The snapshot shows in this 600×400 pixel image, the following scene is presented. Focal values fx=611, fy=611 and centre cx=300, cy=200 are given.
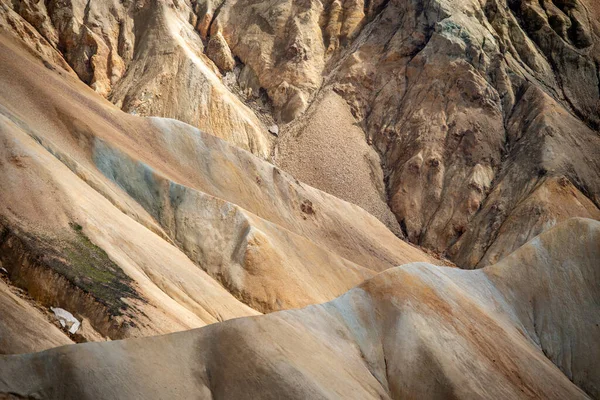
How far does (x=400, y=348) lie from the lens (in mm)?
16672

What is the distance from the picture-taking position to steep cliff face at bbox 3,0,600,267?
53.4m

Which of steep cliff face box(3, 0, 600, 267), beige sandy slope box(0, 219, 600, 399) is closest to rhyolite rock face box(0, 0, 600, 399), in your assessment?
beige sandy slope box(0, 219, 600, 399)

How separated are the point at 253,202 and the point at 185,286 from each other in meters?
16.0

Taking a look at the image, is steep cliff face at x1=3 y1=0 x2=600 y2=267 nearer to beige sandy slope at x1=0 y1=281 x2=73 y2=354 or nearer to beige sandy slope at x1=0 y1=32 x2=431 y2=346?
beige sandy slope at x1=0 y1=32 x2=431 y2=346

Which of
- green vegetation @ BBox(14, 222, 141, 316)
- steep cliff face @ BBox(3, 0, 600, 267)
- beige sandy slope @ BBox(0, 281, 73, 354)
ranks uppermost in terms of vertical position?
beige sandy slope @ BBox(0, 281, 73, 354)

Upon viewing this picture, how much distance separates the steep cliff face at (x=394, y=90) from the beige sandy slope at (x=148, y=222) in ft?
33.1

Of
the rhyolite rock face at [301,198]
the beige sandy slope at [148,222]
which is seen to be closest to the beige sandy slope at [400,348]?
the rhyolite rock face at [301,198]

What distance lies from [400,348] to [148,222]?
16.0 m

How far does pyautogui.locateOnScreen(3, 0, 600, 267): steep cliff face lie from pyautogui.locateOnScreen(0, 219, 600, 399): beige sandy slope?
26.5 metres

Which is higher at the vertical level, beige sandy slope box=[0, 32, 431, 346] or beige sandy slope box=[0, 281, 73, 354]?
beige sandy slope box=[0, 281, 73, 354]

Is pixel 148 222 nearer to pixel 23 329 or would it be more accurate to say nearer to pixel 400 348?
pixel 400 348

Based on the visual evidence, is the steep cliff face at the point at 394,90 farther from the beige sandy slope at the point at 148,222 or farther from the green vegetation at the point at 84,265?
the green vegetation at the point at 84,265

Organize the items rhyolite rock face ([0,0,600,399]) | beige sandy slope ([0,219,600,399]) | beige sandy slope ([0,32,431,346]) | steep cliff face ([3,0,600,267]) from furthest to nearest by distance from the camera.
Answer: steep cliff face ([3,0,600,267]) → beige sandy slope ([0,32,431,346]) → rhyolite rock face ([0,0,600,399]) → beige sandy slope ([0,219,600,399])

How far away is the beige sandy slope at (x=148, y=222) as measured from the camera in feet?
60.1
